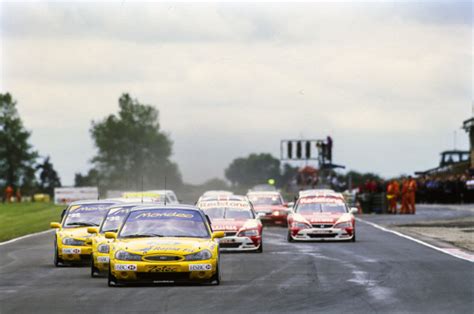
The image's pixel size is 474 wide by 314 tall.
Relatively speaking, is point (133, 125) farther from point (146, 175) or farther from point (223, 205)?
point (223, 205)

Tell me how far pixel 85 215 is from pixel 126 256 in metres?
7.48

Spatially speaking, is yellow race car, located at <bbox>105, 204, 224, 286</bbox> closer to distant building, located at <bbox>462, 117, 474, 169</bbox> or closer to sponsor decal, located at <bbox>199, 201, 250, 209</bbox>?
sponsor decal, located at <bbox>199, 201, 250, 209</bbox>

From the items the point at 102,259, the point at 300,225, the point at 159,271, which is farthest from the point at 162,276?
the point at 300,225

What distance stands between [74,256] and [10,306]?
8.14m

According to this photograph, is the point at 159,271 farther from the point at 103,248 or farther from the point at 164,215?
the point at 103,248

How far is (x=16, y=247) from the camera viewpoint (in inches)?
1256

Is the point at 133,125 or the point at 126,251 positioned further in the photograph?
the point at 133,125

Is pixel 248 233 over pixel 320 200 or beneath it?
beneath

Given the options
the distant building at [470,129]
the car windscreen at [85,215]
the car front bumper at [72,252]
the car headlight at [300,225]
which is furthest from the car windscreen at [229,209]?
the distant building at [470,129]

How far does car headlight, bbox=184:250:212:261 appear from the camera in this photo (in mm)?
17688

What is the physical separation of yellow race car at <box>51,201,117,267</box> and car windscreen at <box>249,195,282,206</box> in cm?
1964

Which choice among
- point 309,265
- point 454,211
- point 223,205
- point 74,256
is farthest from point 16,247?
point 454,211

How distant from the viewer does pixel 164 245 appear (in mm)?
17797

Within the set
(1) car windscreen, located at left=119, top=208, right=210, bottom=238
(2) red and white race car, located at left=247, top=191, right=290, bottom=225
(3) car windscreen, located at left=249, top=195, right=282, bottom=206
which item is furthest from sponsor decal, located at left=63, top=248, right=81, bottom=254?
(3) car windscreen, located at left=249, top=195, right=282, bottom=206
